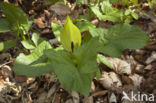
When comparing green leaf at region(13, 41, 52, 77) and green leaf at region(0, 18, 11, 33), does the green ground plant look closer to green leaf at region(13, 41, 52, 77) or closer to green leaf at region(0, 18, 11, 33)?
green leaf at region(13, 41, 52, 77)

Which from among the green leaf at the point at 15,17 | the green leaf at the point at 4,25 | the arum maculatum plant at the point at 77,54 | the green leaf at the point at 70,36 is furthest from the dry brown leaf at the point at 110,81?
the green leaf at the point at 4,25

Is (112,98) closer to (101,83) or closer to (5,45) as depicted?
(101,83)

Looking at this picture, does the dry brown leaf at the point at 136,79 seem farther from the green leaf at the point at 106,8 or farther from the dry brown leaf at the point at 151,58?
the green leaf at the point at 106,8

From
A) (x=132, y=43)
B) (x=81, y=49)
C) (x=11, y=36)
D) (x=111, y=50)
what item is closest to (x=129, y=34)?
(x=132, y=43)

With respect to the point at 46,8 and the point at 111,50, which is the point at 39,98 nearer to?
the point at 111,50

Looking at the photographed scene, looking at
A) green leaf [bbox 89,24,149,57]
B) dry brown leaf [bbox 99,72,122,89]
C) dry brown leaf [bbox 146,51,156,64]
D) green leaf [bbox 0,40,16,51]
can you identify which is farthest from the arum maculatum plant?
dry brown leaf [bbox 146,51,156,64]

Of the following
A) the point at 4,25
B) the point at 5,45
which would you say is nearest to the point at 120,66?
the point at 5,45

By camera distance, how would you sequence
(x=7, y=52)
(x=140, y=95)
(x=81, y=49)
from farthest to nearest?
(x=7, y=52)
(x=140, y=95)
(x=81, y=49)
